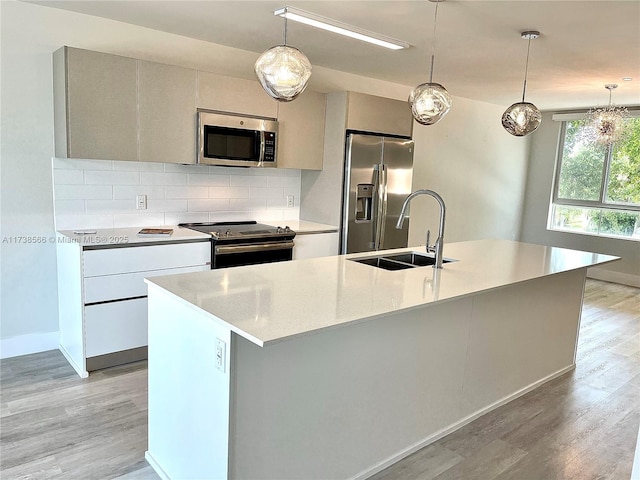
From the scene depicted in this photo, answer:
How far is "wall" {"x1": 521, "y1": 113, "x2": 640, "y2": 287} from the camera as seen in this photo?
691cm

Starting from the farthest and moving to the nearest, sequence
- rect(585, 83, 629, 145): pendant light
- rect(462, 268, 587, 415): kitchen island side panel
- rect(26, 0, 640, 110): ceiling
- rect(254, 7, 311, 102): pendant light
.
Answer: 1. rect(585, 83, 629, 145): pendant light
2. rect(26, 0, 640, 110): ceiling
3. rect(462, 268, 587, 415): kitchen island side panel
4. rect(254, 7, 311, 102): pendant light

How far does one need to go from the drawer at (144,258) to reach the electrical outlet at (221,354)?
70.1 inches

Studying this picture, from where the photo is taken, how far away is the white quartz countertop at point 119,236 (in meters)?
3.24

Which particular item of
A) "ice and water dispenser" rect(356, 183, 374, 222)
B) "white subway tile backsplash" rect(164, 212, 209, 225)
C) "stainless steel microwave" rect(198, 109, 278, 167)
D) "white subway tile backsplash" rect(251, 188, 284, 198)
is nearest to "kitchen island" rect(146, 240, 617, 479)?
"stainless steel microwave" rect(198, 109, 278, 167)

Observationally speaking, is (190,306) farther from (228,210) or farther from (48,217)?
(228,210)

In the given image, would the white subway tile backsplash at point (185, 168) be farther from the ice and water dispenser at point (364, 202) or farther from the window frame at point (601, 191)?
the window frame at point (601, 191)

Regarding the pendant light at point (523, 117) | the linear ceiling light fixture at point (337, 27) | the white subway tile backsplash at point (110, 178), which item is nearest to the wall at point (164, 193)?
the white subway tile backsplash at point (110, 178)

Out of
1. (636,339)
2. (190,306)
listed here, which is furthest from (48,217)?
(636,339)

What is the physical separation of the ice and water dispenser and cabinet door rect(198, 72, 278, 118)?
108 centimetres

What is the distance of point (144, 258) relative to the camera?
3.42m

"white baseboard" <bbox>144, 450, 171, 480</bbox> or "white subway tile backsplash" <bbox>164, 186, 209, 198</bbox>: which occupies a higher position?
"white subway tile backsplash" <bbox>164, 186, 209, 198</bbox>

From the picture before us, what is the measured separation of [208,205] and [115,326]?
4.65 feet

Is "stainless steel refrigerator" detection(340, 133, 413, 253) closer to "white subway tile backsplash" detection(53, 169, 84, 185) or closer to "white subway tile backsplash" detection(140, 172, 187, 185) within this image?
"white subway tile backsplash" detection(140, 172, 187, 185)

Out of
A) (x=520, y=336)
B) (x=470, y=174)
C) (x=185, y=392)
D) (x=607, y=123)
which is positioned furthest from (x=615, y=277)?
(x=185, y=392)
